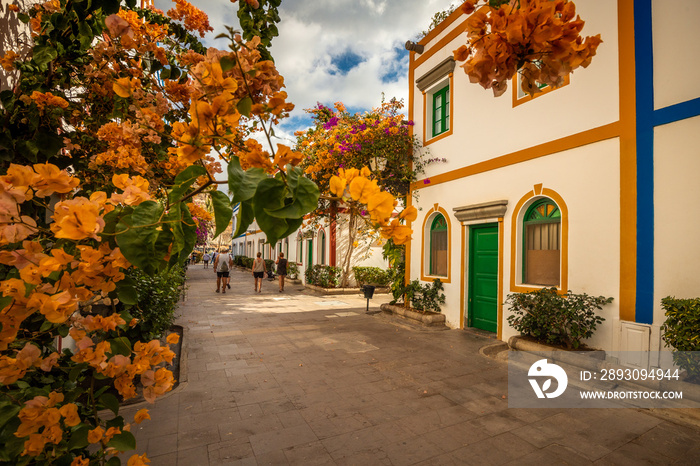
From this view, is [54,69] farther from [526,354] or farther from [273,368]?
[526,354]

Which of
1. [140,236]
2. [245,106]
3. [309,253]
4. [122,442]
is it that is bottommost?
[122,442]

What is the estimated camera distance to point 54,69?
83.4 inches

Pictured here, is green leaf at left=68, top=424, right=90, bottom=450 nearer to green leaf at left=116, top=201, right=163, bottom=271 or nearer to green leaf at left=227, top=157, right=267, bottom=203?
green leaf at left=116, top=201, right=163, bottom=271

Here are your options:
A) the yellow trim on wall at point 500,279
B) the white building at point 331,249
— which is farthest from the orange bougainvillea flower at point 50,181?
the white building at point 331,249

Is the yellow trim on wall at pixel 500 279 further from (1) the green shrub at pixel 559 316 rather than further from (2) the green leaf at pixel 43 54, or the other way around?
(2) the green leaf at pixel 43 54

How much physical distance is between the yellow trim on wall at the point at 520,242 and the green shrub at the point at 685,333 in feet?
5.03

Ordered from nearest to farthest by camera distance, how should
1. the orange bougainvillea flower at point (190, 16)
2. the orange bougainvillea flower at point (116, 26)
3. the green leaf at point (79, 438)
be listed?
the green leaf at point (79, 438) → the orange bougainvillea flower at point (116, 26) → the orange bougainvillea flower at point (190, 16)

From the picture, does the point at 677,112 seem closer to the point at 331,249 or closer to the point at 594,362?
the point at 594,362

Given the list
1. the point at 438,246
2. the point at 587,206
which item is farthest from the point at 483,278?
the point at 587,206

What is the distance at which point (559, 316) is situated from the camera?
5133 millimetres

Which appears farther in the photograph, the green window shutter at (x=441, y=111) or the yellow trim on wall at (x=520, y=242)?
the green window shutter at (x=441, y=111)

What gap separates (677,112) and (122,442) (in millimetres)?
6099

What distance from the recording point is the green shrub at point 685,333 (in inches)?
149

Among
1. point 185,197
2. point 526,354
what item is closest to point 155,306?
point 185,197
